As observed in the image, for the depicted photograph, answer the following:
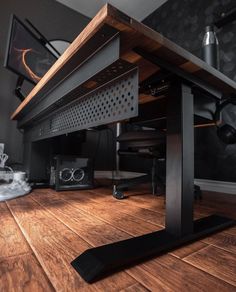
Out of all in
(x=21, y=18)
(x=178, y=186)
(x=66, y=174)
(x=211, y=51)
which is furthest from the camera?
(x=21, y=18)

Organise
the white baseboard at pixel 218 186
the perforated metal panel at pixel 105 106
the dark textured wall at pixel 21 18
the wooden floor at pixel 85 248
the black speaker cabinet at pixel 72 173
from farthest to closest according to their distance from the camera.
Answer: the dark textured wall at pixel 21 18 → the white baseboard at pixel 218 186 → the black speaker cabinet at pixel 72 173 → the perforated metal panel at pixel 105 106 → the wooden floor at pixel 85 248

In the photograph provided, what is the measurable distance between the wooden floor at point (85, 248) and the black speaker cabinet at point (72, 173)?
0.61 meters

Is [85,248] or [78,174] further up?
[78,174]

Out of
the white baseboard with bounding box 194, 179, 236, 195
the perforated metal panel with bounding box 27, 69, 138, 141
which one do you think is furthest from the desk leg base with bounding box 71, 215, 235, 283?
the white baseboard with bounding box 194, 179, 236, 195

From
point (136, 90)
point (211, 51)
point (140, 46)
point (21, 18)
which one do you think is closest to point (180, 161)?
point (136, 90)

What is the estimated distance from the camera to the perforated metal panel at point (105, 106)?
0.61 metres

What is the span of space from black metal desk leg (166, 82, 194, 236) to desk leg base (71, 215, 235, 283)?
0.16ft

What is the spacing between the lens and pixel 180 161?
0.71 meters

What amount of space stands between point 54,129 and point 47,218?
1.96ft

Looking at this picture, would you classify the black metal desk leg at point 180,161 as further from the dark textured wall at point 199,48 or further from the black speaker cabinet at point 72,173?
the dark textured wall at point 199,48

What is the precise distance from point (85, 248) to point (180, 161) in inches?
17.5

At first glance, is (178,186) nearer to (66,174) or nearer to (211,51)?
(211,51)

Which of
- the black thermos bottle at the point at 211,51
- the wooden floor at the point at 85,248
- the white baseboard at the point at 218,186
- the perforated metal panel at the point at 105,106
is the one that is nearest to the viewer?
the wooden floor at the point at 85,248

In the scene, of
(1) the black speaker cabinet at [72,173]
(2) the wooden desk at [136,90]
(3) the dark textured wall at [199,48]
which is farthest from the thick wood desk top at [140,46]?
(3) the dark textured wall at [199,48]
